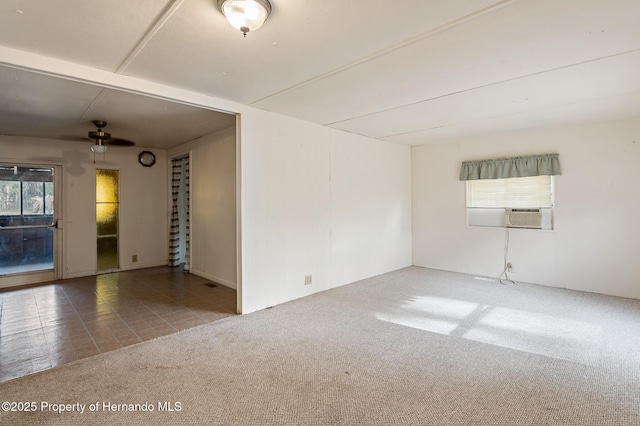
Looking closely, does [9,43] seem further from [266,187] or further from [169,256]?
[169,256]

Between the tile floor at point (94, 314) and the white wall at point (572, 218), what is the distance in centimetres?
411

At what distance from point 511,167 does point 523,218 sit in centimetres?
83

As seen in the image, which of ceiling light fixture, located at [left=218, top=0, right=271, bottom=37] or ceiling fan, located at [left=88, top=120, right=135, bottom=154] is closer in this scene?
ceiling light fixture, located at [left=218, top=0, right=271, bottom=37]

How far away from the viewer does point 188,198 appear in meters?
6.02

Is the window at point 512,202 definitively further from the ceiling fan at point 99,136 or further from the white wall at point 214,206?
the ceiling fan at point 99,136

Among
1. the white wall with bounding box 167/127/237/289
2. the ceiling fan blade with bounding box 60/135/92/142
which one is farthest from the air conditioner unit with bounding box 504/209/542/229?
the ceiling fan blade with bounding box 60/135/92/142

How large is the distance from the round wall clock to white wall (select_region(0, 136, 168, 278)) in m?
0.08

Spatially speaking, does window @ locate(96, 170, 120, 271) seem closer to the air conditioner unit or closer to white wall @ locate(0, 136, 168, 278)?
white wall @ locate(0, 136, 168, 278)

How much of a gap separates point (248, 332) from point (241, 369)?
27.5 inches

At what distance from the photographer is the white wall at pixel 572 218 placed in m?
4.19

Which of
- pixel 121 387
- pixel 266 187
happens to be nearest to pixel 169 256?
pixel 266 187

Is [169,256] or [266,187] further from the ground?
[266,187]

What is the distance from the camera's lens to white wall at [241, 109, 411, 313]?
3752 millimetres

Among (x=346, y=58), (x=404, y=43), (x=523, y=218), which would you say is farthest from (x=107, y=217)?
(x=523, y=218)
